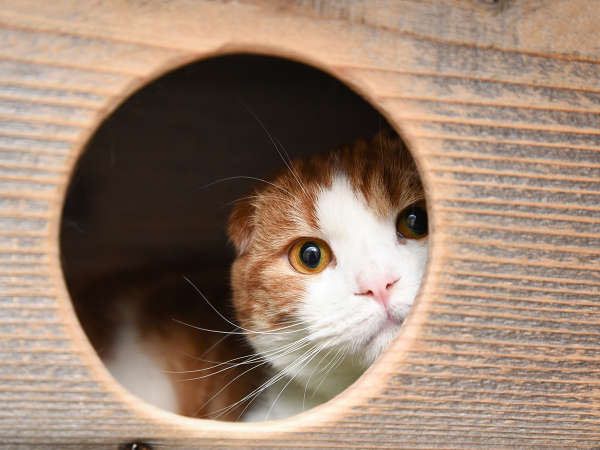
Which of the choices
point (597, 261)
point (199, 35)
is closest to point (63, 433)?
point (199, 35)

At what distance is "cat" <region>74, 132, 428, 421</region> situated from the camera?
3.68ft

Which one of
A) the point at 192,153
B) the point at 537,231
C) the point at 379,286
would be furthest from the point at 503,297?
the point at 192,153

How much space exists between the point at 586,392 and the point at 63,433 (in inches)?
38.0

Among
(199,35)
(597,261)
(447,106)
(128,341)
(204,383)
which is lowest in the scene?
(204,383)

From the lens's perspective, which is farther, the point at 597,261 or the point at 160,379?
the point at 160,379

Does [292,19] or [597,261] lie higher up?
[292,19]

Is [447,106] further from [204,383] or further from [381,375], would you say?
[204,383]

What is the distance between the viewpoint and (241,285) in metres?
1.45

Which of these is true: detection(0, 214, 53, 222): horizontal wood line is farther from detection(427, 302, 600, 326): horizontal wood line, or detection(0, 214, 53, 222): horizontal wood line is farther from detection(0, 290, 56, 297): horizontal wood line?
detection(427, 302, 600, 326): horizontal wood line

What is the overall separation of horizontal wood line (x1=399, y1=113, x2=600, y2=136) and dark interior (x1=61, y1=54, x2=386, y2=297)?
0.84 m

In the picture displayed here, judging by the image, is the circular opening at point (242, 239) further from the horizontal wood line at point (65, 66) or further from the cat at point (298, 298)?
the horizontal wood line at point (65, 66)

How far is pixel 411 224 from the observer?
1219 mm

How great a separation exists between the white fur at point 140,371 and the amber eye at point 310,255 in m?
0.57

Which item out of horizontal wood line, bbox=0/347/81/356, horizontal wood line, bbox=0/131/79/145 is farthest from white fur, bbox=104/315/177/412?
horizontal wood line, bbox=0/131/79/145
